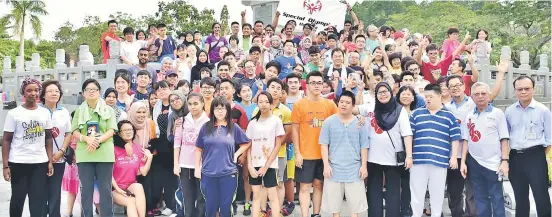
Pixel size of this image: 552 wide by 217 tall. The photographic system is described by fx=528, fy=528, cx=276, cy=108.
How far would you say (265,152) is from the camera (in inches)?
227

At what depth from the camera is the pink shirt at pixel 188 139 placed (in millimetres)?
5773

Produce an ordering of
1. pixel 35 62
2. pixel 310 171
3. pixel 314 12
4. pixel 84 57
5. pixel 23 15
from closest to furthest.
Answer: pixel 310 171 → pixel 84 57 → pixel 314 12 → pixel 35 62 → pixel 23 15

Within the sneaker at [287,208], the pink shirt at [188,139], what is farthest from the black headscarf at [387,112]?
the pink shirt at [188,139]

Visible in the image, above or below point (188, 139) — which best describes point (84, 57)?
above

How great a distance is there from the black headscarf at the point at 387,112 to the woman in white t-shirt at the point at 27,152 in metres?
3.52

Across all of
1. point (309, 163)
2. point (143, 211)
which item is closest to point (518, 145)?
point (309, 163)

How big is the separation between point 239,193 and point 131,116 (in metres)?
1.71

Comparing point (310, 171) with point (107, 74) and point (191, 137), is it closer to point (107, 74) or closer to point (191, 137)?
point (191, 137)

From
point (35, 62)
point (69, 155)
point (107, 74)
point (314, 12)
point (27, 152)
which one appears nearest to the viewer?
point (27, 152)

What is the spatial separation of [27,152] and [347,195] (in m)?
3.35

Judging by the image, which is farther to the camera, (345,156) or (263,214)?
(263,214)

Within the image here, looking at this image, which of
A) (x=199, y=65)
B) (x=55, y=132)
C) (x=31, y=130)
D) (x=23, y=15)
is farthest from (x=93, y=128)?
(x=23, y=15)

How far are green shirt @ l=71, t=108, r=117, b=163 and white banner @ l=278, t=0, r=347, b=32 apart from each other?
24.0ft

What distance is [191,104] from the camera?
572cm
